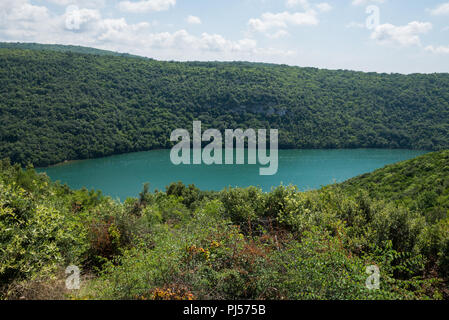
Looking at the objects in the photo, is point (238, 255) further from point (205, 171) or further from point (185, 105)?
point (185, 105)

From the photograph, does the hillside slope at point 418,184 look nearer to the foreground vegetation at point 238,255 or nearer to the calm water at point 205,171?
the foreground vegetation at point 238,255

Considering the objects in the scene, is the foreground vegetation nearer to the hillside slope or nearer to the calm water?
the hillside slope

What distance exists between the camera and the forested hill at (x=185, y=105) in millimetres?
71750

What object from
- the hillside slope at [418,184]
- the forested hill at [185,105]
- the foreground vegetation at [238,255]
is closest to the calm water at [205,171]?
the forested hill at [185,105]

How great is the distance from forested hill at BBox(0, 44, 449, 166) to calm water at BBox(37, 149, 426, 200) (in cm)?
687

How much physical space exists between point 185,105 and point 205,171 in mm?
41864

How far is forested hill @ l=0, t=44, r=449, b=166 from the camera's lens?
235 ft

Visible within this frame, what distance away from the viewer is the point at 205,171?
203 feet

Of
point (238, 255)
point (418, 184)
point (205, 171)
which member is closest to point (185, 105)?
point (205, 171)

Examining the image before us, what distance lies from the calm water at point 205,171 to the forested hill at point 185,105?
687 centimetres

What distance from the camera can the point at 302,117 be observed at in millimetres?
92625
